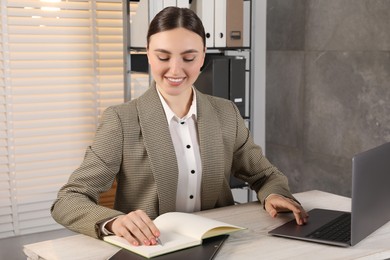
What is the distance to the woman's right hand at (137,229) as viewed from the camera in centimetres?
173

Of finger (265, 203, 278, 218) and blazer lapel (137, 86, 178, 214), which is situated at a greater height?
blazer lapel (137, 86, 178, 214)

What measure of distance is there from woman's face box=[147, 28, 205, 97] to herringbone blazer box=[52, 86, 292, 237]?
0.15 meters

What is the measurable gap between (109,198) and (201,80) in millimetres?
1145

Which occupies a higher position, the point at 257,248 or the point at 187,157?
the point at 187,157

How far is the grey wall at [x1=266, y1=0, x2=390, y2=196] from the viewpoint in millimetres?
4254

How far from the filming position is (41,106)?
4.23 meters

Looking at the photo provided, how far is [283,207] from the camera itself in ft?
7.15

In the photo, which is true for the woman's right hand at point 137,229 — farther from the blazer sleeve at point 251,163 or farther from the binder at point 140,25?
the binder at point 140,25

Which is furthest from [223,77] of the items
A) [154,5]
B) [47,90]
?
[47,90]

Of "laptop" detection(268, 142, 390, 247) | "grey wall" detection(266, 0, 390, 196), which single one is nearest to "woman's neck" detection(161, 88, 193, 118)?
"laptop" detection(268, 142, 390, 247)

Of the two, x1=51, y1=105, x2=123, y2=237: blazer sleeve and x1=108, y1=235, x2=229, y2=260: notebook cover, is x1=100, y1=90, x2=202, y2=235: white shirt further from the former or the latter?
x1=108, y1=235, x2=229, y2=260: notebook cover

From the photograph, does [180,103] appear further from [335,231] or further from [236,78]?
[236,78]

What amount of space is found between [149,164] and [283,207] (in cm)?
51

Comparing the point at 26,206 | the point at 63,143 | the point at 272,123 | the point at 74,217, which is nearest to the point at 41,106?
the point at 63,143
